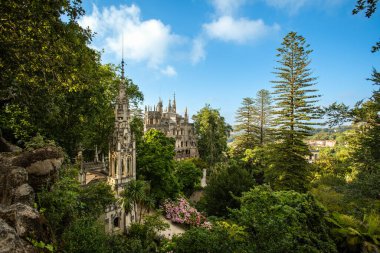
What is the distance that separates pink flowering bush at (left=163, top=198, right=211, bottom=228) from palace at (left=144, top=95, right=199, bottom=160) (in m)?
19.0

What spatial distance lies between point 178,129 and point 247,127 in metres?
13.2

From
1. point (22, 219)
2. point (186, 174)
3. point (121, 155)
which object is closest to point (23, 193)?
point (22, 219)

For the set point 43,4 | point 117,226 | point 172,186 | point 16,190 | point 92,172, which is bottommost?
point 117,226

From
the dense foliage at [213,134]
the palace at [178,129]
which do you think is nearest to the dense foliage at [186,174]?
the dense foliage at [213,134]

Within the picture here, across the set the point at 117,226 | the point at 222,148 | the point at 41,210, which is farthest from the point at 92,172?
the point at 222,148

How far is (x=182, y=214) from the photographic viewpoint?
62.4 feet

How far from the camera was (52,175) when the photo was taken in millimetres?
8180

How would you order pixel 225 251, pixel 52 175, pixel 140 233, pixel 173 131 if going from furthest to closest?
1. pixel 173 131
2. pixel 140 233
3. pixel 52 175
4. pixel 225 251

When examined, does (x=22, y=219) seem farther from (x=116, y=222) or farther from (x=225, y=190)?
(x=225, y=190)

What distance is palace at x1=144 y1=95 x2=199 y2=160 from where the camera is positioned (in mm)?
39406

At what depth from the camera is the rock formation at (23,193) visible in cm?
385

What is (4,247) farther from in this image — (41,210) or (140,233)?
(140,233)

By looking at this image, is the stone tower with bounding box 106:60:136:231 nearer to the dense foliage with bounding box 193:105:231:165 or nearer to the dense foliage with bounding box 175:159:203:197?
the dense foliage with bounding box 175:159:203:197

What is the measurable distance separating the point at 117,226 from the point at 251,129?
78.6 ft
